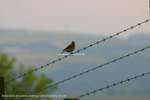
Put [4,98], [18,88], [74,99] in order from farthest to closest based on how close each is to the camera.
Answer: [18,88], [4,98], [74,99]

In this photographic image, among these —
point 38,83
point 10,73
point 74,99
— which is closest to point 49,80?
point 38,83

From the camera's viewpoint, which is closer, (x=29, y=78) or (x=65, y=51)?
(x=65, y=51)

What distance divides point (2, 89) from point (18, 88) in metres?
23.0

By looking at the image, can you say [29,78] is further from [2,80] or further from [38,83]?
[2,80]

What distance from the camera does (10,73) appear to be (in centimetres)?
3006

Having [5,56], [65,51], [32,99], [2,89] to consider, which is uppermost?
[5,56]

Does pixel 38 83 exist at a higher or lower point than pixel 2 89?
higher

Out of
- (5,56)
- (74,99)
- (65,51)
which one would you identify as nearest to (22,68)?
(5,56)

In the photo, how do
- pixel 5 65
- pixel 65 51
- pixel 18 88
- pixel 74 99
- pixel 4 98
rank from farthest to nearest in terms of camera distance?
pixel 5 65, pixel 18 88, pixel 65 51, pixel 4 98, pixel 74 99

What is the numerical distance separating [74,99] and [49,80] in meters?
24.1

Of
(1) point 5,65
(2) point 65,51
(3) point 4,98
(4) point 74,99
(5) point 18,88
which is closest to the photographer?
(4) point 74,99

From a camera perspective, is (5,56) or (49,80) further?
(5,56)

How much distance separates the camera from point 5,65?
3234cm

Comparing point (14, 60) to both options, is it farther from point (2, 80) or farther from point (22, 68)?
point (2, 80)
